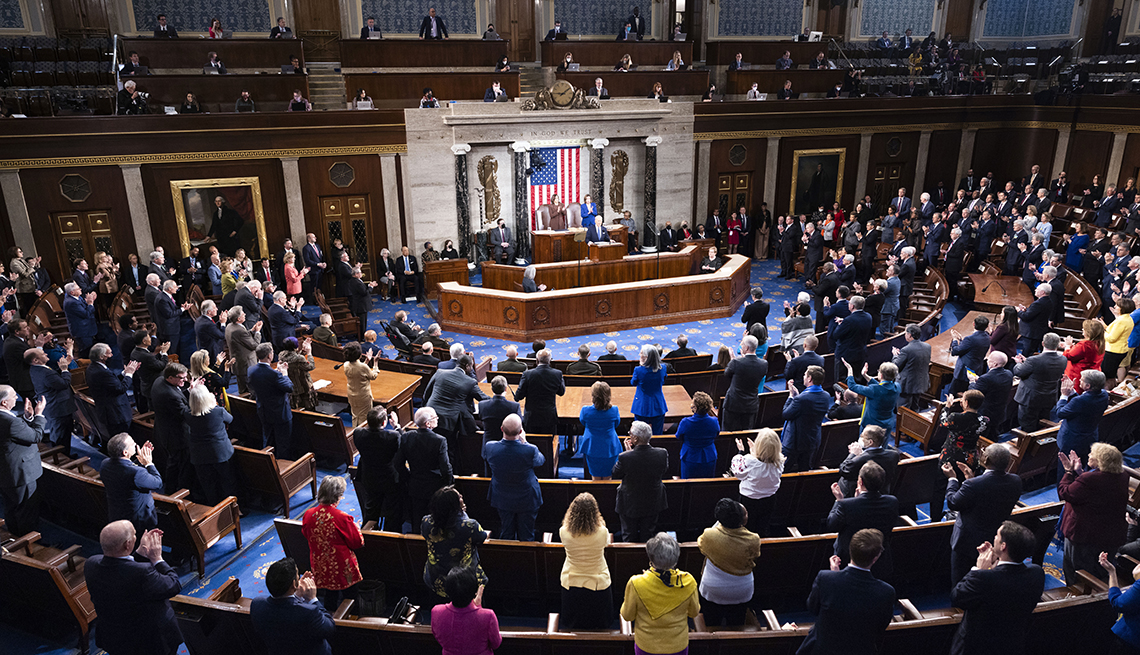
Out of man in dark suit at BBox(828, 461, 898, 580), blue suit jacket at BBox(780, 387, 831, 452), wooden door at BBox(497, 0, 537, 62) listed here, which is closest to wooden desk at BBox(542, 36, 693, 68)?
wooden door at BBox(497, 0, 537, 62)

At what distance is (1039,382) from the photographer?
695 centimetres

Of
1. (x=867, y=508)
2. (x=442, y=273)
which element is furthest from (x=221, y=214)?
(x=867, y=508)

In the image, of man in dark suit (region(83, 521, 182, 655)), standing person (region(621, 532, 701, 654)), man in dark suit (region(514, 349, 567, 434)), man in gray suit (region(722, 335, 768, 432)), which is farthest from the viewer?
man in gray suit (region(722, 335, 768, 432))

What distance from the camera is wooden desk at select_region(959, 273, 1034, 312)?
1175 centimetres

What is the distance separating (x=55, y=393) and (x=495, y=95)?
10.8 metres

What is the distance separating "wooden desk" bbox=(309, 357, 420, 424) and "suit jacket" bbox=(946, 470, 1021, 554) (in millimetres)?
5434

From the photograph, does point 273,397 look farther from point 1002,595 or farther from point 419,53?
point 419,53

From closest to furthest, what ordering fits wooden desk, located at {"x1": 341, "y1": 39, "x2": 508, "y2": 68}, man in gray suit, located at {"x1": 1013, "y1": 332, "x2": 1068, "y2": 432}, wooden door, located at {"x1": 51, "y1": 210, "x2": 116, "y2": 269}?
man in gray suit, located at {"x1": 1013, "y1": 332, "x2": 1068, "y2": 432}
wooden door, located at {"x1": 51, "y1": 210, "x2": 116, "y2": 269}
wooden desk, located at {"x1": 341, "y1": 39, "x2": 508, "y2": 68}

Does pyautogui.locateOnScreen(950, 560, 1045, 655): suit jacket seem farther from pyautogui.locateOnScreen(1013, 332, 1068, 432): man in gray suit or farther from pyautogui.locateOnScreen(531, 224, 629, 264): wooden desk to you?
pyautogui.locateOnScreen(531, 224, 629, 264): wooden desk

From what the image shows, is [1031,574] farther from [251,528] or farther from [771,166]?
[771,166]

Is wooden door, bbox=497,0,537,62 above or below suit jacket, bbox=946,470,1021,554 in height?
above

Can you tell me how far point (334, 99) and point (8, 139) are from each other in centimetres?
610

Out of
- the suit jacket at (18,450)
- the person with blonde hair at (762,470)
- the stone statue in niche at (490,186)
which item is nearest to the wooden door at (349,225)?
the stone statue in niche at (490,186)

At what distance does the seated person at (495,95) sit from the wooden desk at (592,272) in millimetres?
3984
